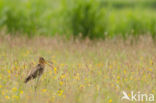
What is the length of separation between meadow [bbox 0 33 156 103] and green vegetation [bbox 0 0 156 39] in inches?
53.3

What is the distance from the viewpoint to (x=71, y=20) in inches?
435

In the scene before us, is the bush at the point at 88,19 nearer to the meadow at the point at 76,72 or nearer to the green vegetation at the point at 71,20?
the green vegetation at the point at 71,20

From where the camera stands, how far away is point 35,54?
8562 millimetres

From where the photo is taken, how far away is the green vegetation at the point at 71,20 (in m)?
11.0

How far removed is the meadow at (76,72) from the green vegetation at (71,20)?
4.44 feet

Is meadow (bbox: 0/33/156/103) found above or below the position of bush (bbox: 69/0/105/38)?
below

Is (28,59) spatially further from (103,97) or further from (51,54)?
(103,97)

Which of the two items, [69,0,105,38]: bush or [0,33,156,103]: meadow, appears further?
[69,0,105,38]: bush

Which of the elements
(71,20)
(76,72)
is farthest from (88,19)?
(76,72)

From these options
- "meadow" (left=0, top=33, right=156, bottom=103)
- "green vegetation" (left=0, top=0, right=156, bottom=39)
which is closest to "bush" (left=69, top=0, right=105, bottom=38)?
"green vegetation" (left=0, top=0, right=156, bottom=39)

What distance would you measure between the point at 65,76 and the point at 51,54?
258cm

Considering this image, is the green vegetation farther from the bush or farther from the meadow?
the meadow

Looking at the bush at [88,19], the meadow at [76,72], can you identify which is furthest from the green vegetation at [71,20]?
the meadow at [76,72]

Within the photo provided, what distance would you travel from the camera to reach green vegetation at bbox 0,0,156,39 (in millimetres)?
11031
